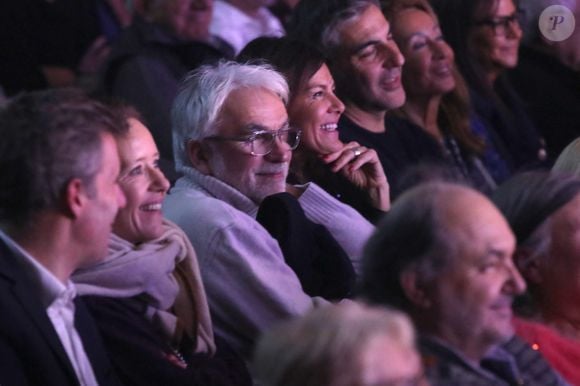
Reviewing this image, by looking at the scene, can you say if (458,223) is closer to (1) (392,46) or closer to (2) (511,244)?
(2) (511,244)

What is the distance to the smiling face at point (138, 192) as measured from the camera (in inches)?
146

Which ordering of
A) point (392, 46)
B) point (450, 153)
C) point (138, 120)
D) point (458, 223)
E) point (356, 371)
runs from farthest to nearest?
point (450, 153) < point (392, 46) < point (138, 120) < point (458, 223) < point (356, 371)

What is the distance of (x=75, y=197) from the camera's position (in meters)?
3.27

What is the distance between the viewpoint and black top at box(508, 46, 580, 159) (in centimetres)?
675

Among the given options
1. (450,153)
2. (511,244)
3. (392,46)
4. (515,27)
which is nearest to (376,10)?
(392,46)

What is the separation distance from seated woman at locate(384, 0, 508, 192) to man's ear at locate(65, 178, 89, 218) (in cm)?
260

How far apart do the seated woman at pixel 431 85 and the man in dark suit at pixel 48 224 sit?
2555mm

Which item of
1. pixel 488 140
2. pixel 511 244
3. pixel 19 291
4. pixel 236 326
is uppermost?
pixel 511 244

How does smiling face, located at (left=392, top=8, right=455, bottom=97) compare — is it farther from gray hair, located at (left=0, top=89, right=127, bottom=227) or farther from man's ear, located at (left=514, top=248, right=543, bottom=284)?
gray hair, located at (left=0, top=89, right=127, bottom=227)

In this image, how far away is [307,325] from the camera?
249cm

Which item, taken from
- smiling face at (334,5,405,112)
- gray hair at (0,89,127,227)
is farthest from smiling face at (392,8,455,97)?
gray hair at (0,89,127,227)

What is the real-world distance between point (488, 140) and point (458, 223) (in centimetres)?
318

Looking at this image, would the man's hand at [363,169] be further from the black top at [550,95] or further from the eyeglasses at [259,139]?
the black top at [550,95]

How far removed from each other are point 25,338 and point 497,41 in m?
3.66
